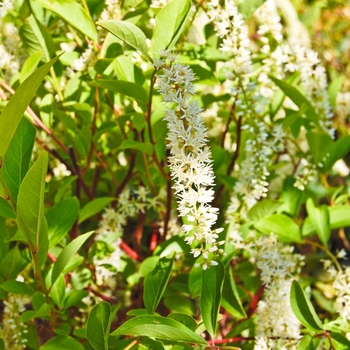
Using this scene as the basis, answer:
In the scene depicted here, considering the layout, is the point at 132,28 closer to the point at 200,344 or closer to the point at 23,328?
the point at 200,344

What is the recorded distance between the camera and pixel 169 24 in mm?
559

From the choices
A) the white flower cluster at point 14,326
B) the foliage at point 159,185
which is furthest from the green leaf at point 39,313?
the white flower cluster at point 14,326

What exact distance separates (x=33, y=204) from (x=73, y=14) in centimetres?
30

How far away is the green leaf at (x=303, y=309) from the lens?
569 mm

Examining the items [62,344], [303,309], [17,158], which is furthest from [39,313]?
[303,309]

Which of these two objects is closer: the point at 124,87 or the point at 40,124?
the point at 124,87

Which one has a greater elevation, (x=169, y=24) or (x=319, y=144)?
(x=169, y=24)

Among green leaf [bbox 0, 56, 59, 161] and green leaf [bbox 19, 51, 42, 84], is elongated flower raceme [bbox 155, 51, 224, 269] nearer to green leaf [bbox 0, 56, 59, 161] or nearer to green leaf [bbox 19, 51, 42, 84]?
green leaf [bbox 0, 56, 59, 161]

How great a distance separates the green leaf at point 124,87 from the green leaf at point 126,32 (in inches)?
2.4

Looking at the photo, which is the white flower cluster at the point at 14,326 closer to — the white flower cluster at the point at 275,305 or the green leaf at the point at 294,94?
the white flower cluster at the point at 275,305

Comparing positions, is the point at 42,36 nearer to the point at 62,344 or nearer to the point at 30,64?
the point at 30,64

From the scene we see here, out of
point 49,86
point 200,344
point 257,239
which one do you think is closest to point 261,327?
point 257,239

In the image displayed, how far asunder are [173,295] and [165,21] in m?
0.40

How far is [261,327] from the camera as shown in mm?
697
